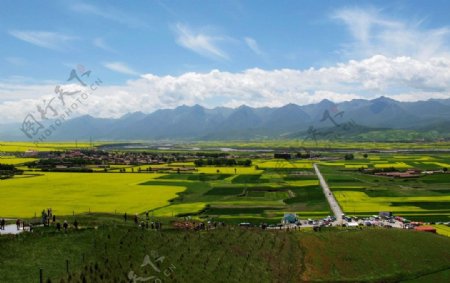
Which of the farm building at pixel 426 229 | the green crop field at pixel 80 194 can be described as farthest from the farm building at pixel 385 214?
the green crop field at pixel 80 194

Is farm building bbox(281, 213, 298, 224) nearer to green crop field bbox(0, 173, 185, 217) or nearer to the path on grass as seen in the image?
the path on grass

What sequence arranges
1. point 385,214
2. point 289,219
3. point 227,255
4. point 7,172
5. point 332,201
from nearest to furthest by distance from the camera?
1. point 227,255
2. point 289,219
3. point 385,214
4. point 332,201
5. point 7,172

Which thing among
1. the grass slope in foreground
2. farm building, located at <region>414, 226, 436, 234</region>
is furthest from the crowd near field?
farm building, located at <region>414, 226, 436, 234</region>

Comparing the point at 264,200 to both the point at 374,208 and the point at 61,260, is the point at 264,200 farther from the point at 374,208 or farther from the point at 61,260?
the point at 61,260

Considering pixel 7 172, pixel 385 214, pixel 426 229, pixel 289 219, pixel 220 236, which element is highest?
pixel 7 172

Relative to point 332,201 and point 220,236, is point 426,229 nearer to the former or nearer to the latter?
point 332,201

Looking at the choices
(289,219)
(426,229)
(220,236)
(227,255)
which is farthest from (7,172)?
(426,229)

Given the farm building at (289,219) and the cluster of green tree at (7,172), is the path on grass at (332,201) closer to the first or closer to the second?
the farm building at (289,219)
